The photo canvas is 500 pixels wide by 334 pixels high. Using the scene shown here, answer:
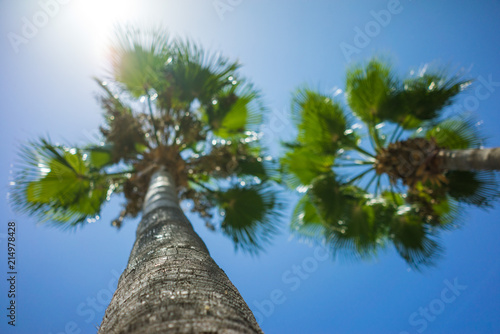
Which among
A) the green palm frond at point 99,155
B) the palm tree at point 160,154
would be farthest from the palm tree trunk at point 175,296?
the green palm frond at point 99,155

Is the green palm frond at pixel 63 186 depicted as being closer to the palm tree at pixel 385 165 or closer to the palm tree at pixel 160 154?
the palm tree at pixel 160 154

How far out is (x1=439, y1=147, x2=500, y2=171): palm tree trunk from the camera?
450 cm

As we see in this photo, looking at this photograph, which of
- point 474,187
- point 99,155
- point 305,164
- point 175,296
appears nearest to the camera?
point 175,296

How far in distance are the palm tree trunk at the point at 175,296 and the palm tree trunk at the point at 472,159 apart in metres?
4.66

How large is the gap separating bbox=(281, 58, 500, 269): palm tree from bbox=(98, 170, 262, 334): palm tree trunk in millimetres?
4879

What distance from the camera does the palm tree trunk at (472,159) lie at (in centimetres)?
450

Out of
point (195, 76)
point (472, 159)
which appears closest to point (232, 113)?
point (195, 76)

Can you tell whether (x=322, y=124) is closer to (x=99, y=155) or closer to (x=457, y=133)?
(x=457, y=133)

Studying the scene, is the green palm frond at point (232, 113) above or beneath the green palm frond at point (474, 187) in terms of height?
above

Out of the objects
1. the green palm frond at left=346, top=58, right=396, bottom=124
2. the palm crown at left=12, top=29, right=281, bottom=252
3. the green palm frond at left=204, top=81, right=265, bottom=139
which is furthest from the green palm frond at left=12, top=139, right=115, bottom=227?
the green palm frond at left=346, top=58, right=396, bottom=124

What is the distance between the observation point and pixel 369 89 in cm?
646

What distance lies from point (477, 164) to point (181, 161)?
15.6 feet

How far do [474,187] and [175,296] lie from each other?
6.63 metres

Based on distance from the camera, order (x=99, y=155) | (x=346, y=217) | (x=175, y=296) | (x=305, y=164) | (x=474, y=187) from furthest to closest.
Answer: (x=305, y=164)
(x=346, y=217)
(x=474, y=187)
(x=99, y=155)
(x=175, y=296)
